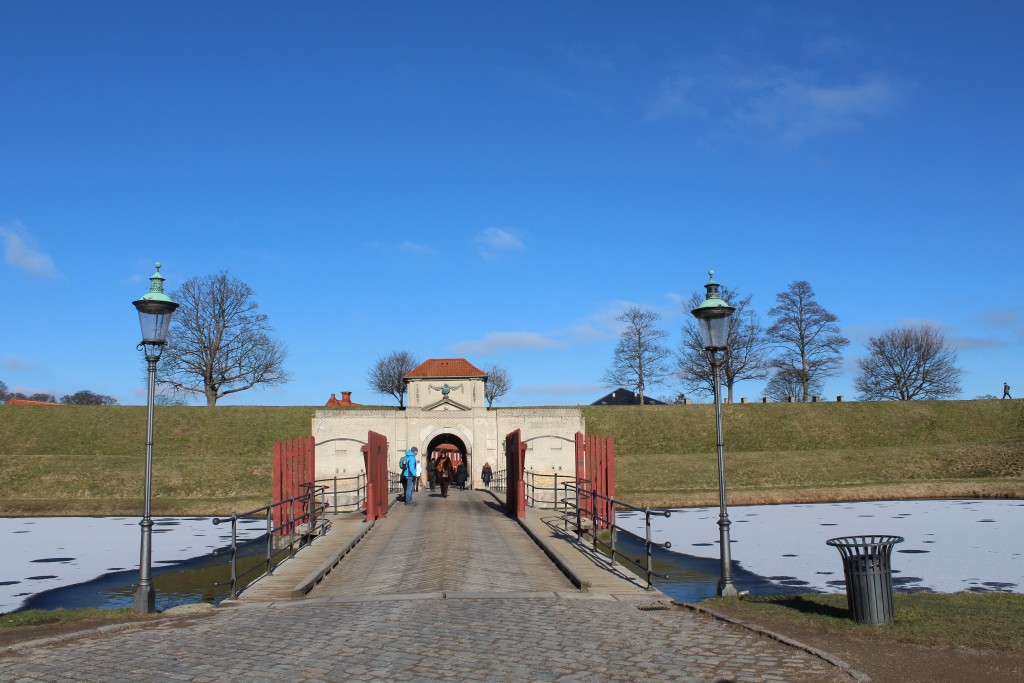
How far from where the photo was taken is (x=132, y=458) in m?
37.0

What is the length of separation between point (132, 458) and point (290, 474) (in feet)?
71.3

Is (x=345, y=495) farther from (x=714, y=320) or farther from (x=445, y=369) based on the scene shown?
(x=714, y=320)

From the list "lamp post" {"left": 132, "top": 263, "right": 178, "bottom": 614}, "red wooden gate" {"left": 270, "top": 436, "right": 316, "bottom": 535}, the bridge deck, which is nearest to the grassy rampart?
"red wooden gate" {"left": 270, "top": 436, "right": 316, "bottom": 535}

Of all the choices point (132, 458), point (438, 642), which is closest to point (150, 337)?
point (438, 642)

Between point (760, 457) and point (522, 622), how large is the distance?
32460 mm

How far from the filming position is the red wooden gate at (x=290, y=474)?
17.4 metres

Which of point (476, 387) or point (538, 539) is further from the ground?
point (476, 387)

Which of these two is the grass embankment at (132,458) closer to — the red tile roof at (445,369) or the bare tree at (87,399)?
the red tile roof at (445,369)

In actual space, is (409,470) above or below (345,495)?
above

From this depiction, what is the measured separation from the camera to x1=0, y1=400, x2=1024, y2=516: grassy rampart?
31484mm

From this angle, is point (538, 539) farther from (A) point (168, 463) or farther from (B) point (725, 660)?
(A) point (168, 463)

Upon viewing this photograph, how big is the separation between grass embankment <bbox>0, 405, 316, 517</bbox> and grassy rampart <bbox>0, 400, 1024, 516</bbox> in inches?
3.0

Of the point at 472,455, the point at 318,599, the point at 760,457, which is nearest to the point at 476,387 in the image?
the point at 472,455

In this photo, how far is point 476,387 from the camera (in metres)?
42.4
